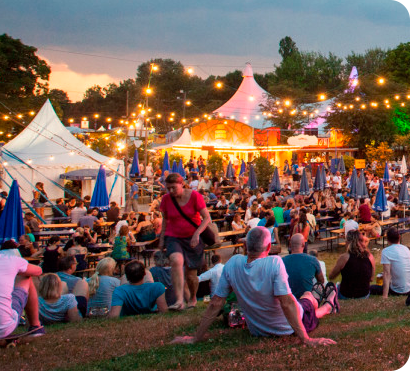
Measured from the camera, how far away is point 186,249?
523cm

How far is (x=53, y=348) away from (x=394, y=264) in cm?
445

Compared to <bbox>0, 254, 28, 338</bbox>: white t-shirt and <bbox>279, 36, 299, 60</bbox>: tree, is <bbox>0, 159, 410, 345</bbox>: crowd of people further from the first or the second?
<bbox>279, 36, 299, 60</bbox>: tree

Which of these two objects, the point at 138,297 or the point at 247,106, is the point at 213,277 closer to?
the point at 138,297

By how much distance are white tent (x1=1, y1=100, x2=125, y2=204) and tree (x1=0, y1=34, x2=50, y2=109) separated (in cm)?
1324

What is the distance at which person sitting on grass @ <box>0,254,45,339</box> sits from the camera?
393cm

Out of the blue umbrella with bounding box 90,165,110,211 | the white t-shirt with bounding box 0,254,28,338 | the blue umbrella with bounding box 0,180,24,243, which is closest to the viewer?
the white t-shirt with bounding box 0,254,28,338

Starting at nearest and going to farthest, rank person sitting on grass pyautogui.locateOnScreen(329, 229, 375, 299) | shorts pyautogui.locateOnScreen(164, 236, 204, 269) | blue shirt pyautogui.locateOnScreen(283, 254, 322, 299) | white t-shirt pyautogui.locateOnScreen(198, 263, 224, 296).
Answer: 1. blue shirt pyautogui.locateOnScreen(283, 254, 322, 299)
2. shorts pyautogui.locateOnScreen(164, 236, 204, 269)
3. person sitting on grass pyautogui.locateOnScreen(329, 229, 375, 299)
4. white t-shirt pyautogui.locateOnScreen(198, 263, 224, 296)

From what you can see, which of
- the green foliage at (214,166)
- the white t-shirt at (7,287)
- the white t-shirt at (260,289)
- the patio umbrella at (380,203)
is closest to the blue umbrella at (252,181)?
the patio umbrella at (380,203)

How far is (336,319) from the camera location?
4.71 meters

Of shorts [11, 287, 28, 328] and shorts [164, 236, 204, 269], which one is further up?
shorts [164, 236, 204, 269]

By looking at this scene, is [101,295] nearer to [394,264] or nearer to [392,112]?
[394,264]

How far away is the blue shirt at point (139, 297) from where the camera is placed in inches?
209

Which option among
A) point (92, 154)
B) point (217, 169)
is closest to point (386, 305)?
point (92, 154)

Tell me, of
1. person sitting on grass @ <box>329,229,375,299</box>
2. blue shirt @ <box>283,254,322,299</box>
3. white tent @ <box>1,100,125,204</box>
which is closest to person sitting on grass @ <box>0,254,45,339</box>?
blue shirt @ <box>283,254,322,299</box>
